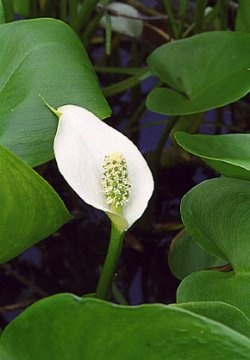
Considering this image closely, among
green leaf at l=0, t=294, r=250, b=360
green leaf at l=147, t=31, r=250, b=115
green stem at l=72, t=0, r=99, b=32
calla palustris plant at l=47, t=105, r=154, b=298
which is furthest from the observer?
green stem at l=72, t=0, r=99, b=32

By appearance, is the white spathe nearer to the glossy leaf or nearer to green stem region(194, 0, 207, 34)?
the glossy leaf

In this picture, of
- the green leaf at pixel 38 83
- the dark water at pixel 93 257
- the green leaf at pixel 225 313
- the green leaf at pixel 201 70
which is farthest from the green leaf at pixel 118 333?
the dark water at pixel 93 257

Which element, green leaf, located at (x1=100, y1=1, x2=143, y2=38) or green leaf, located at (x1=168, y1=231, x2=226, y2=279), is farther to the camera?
green leaf, located at (x1=100, y1=1, x2=143, y2=38)


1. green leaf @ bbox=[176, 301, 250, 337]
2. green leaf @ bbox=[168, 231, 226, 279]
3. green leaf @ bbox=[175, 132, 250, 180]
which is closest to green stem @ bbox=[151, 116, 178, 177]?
green leaf @ bbox=[168, 231, 226, 279]

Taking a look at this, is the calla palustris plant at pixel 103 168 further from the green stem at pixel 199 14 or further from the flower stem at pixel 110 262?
the green stem at pixel 199 14

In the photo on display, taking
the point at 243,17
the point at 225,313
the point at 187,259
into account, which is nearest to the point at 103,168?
the point at 225,313

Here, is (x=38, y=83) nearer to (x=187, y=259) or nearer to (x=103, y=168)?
(x=103, y=168)

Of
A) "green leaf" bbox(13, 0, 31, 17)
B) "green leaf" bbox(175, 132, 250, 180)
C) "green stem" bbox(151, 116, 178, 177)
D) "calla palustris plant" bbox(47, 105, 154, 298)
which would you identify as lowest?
"green stem" bbox(151, 116, 178, 177)
